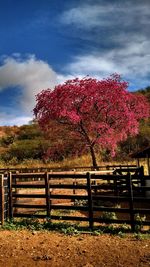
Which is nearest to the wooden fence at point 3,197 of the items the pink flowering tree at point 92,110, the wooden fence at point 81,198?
the wooden fence at point 81,198

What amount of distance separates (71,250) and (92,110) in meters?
22.5

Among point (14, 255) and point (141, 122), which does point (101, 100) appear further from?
point (141, 122)

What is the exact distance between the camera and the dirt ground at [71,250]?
33.4ft

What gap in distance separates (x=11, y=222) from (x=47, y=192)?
1.67m

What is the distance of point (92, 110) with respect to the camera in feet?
109

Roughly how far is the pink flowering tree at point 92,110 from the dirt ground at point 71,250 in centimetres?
1983

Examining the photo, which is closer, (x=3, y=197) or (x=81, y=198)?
(x=81, y=198)

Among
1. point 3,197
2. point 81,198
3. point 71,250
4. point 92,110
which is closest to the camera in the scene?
point 71,250

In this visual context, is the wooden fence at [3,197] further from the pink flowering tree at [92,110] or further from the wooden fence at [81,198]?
the pink flowering tree at [92,110]

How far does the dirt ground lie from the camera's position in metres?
10.2

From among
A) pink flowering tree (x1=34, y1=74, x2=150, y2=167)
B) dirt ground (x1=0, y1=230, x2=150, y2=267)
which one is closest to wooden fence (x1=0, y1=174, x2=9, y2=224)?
dirt ground (x1=0, y1=230, x2=150, y2=267)

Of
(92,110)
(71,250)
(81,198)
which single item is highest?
(92,110)

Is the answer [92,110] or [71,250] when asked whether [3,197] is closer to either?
[71,250]

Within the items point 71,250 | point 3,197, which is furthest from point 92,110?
point 71,250
